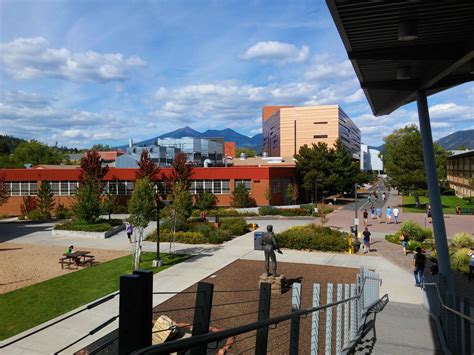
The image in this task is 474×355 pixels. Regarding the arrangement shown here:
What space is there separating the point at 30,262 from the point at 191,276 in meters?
9.26

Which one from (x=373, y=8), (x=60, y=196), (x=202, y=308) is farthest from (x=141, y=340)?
(x=60, y=196)

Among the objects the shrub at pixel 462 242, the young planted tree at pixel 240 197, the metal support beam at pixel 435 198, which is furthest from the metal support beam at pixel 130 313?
the young planted tree at pixel 240 197

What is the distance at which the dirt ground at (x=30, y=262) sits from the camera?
16328mm

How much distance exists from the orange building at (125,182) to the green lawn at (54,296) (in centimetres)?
2829

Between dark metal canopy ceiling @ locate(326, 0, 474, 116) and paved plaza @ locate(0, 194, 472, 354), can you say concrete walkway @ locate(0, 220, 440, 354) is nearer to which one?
paved plaza @ locate(0, 194, 472, 354)

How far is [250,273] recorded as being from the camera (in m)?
17.2

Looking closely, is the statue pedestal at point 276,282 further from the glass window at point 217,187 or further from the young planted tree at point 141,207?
the glass window at point 217,187

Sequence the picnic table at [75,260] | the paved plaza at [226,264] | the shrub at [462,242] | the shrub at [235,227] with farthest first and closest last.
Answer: the shrub at [235,227], the shrub at [462,242], the picnic table at [75,260], the paved plaza at [226,264]

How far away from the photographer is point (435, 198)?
1209 centimetres

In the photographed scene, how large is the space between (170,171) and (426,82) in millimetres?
38397

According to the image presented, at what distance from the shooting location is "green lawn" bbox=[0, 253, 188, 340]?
38.2 feet

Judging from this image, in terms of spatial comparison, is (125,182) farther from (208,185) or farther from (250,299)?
(250,299)

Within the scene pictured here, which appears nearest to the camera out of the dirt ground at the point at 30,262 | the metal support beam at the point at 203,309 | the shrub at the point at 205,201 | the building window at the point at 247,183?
A: the metal support beam at the point at 203,309

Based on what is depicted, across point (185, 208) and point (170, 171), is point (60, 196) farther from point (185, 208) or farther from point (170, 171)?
point (185, 208)
